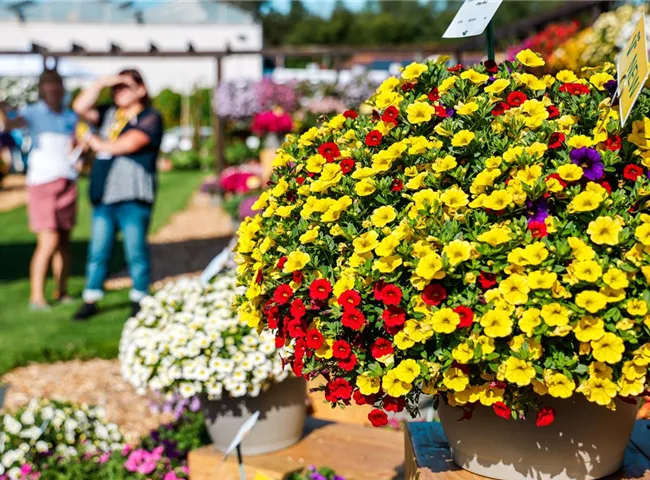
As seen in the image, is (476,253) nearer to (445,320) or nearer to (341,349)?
(445,320)

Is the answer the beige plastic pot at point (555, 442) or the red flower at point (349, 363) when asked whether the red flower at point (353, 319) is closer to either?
the red flower at point (349, 363)

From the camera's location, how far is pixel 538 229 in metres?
1.55

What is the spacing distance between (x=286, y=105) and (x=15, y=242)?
4.96 m

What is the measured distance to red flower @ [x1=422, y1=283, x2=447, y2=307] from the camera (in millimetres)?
1542

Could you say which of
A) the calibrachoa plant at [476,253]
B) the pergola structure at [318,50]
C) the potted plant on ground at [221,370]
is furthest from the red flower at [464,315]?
the pergola structure at [318,50]

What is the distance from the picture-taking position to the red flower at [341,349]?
1.63 metres

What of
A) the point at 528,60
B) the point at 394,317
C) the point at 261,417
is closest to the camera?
the point at 394,317

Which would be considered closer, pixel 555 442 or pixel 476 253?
pixel 476 253

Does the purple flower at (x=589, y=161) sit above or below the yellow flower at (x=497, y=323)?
above

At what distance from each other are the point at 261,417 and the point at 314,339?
130 centimetres

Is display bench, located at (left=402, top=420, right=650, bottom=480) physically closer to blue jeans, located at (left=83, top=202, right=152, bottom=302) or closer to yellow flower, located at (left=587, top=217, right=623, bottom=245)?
yellow flower, located at (left=587, top=217, right=623, bottom=245)

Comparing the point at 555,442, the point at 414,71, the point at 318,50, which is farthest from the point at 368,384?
the point at 318,50

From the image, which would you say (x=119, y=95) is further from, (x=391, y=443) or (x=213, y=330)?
(x=391, y=443)

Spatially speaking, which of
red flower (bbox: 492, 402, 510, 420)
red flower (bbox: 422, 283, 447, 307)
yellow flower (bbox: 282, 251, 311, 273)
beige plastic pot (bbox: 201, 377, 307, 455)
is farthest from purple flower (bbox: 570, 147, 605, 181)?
beige plastic pot (bbox: 201, 377, 307, 455)
